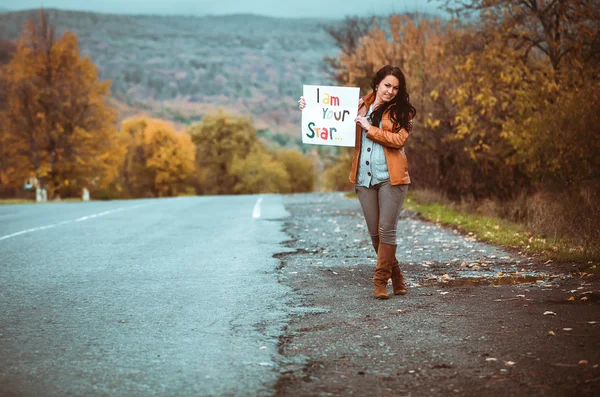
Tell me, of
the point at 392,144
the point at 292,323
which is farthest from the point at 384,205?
the point at 292,323

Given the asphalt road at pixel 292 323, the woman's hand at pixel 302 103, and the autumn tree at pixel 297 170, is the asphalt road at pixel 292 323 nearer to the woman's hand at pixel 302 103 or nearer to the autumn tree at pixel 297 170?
the woman's hand at pixel 302 103

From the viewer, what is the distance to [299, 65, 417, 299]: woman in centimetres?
695

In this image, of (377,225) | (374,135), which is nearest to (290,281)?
(377,225)

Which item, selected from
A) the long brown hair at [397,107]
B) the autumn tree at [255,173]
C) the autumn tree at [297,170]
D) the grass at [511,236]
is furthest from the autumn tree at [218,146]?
the long brown hair at [397,107]

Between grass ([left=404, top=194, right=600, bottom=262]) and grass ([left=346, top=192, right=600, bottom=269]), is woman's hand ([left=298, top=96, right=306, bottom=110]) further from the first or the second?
grass ([left=404, top=194, right=600, bottom=262])

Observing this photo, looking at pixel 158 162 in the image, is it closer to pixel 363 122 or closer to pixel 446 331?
pixel 363 122

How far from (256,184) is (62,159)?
1838 inches

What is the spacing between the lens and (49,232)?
1441cm

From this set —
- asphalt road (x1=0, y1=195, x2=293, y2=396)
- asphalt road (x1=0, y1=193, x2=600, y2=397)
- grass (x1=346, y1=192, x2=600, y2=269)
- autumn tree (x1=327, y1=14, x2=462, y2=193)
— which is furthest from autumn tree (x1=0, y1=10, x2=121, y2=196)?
asphalt road (x1=0, y1=193, x2=600, y2=397)

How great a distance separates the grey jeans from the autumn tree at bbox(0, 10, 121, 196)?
38.8 meters

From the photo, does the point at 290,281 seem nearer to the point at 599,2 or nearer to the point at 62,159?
the point at 599,2

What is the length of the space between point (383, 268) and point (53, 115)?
40.8 metres

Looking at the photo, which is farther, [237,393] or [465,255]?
[465,255]

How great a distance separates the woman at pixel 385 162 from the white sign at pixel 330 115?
225 millimetres
